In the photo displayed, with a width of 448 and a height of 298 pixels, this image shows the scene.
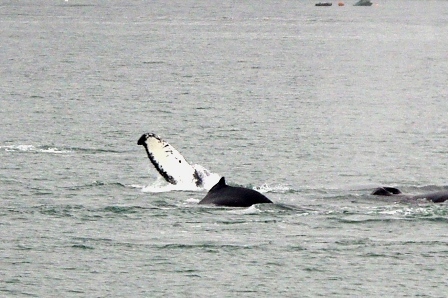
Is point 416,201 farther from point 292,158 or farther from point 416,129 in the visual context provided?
point 416,129

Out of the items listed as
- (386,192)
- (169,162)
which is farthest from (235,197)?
(386,192)

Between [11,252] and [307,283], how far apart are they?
26.5 ft

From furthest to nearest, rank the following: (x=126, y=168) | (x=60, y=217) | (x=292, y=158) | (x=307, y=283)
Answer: (x=292, y=158)
(x=126, y=168)
(x=60, y=217)
(x=307, y=283)

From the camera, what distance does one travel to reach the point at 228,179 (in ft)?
145

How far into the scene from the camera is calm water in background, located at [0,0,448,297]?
30688 mm

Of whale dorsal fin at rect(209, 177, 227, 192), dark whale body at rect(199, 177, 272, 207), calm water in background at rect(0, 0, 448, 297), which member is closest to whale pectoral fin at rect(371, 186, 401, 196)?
calm water in background at rect(0, 0, 448, 297)

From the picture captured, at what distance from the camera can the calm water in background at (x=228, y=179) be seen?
30688 millimetres

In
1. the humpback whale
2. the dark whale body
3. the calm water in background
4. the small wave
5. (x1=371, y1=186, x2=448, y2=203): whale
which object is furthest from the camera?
the small wave

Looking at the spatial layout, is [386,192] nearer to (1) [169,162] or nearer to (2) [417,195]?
(2) [417,195]

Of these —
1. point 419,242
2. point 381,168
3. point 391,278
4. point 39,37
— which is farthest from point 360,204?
point 39,37

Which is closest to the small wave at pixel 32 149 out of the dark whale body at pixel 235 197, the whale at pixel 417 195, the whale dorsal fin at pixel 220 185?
the whale dorsal fin at pixel 220 185

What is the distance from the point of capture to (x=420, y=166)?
48.1 metres

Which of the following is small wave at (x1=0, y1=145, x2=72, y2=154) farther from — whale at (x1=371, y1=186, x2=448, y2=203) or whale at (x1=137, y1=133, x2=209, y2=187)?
whale at (x1=371, y1=186, x2=448, y2=203)

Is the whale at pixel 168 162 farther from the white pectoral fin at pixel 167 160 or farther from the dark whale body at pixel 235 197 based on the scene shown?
the dark whale body at pixel 235 197
